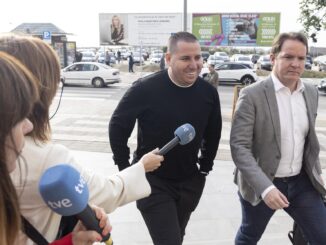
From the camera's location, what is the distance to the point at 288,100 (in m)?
2.57

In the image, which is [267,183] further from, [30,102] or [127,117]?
[30,102]

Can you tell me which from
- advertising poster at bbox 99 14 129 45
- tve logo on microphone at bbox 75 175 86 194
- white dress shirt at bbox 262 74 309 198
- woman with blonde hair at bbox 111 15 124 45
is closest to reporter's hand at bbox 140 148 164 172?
tve logo on microphone at bbox 75 175 86 194

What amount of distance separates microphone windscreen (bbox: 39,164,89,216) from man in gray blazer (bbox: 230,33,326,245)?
5.03 ft

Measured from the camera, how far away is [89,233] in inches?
48.0

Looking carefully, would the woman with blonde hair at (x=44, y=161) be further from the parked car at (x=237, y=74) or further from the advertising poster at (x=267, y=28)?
the advertising poster at (x=267, y=28)

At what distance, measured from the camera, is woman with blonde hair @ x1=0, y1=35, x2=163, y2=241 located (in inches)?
49.4

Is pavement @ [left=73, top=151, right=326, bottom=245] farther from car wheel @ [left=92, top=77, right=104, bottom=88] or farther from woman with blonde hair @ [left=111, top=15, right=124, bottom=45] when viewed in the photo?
woman with blonde hair @ [left=111, top=15, right=124, bottom=45]

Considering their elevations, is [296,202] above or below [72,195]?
below

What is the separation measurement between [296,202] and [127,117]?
1250 mm

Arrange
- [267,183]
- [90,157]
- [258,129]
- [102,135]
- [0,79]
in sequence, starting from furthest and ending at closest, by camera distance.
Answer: [102,135] → [90,157] → [258,129] → [267,183] → [0,79]

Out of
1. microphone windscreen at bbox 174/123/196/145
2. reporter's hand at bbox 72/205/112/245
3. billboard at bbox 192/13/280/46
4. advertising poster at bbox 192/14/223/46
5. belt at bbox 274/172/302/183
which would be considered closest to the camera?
reporter's hand at bbox 72/205/112/245

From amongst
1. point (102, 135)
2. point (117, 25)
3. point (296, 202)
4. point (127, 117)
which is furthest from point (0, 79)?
point (117, 25)

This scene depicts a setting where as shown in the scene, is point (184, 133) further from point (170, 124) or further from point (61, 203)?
point (61, 203)

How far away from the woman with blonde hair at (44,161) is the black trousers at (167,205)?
2.68 feet
